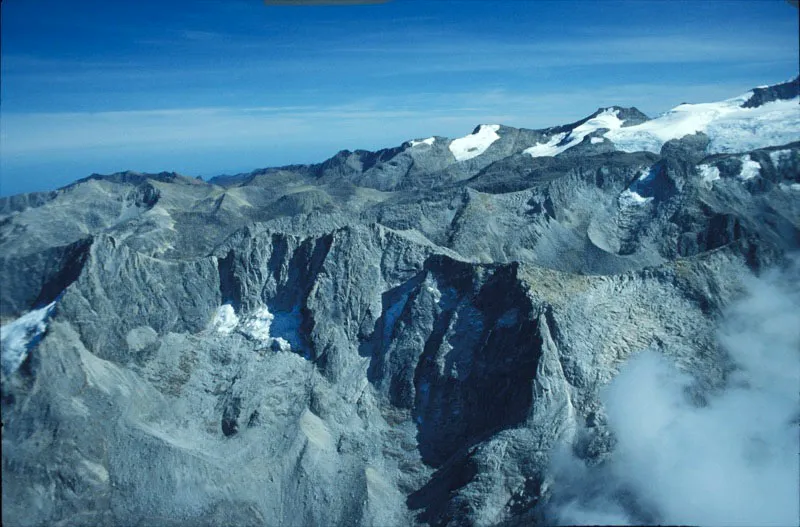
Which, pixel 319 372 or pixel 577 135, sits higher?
pixel 577 135

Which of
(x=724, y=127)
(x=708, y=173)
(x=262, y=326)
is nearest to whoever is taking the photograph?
(x=262, y=326)

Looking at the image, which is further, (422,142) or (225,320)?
(422,142)

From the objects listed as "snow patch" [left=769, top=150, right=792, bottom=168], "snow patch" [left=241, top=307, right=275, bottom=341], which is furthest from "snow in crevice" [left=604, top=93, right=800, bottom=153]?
"snow patch" [left=241, top=307, right=275, bottom=341]

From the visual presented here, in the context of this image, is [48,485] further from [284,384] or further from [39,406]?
[284,384]

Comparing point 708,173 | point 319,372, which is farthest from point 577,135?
point 319,372

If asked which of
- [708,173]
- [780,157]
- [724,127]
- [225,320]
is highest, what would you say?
[724,127]

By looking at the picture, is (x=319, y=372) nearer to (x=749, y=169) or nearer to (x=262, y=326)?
(x=262, y=326)

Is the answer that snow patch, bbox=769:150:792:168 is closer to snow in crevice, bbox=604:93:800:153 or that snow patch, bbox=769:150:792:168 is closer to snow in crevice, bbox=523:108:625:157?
snow in crevice, bbox=604:93:800:153

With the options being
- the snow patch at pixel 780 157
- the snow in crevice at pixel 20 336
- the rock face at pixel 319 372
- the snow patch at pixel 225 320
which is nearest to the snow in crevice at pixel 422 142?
the snow patch at pixel 780 157

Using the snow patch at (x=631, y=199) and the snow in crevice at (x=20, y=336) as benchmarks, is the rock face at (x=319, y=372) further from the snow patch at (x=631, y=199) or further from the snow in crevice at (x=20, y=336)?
the snow patch at (x=631, y=199)
